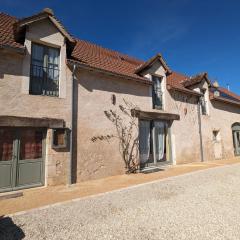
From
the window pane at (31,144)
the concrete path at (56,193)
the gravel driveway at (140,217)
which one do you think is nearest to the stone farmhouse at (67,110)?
the window pane at (31,144)

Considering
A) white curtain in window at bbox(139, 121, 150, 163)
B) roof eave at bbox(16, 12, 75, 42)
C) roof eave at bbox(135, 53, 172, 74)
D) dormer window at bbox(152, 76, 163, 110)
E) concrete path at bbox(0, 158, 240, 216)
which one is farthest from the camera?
dormer window at bbox(152, 76, 163, 110)

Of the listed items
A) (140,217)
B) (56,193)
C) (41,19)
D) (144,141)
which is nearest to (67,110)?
(56,193)

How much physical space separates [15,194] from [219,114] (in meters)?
15.0

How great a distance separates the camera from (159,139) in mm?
11984

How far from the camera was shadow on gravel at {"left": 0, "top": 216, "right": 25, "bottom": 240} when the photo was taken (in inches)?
146

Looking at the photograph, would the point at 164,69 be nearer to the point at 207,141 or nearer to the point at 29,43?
the point at 207,141

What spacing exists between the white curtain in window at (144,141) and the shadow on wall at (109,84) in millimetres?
A: 1686

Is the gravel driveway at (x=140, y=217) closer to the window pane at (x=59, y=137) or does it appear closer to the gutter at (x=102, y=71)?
the window pane at (x=59, y=137)

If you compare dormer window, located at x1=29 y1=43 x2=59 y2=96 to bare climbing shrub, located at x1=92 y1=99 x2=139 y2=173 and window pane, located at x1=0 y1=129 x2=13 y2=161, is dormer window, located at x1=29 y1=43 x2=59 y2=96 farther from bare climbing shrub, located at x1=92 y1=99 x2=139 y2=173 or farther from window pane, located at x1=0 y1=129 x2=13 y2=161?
bare climbing shrub, located at x1=92 y1=99 x2=139 y2=173

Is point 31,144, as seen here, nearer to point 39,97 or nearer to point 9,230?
point 39,97

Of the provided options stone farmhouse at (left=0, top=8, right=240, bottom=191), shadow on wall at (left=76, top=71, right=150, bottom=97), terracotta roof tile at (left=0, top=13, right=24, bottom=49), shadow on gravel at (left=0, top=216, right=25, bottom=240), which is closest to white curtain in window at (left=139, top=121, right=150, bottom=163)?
stone farmhouse at (left=0, top=8, right=240, bottom=191)

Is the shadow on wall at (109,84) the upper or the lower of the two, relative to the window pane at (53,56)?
lower

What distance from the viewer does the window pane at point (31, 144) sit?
731 cm

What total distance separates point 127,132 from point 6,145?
17.2 feet
